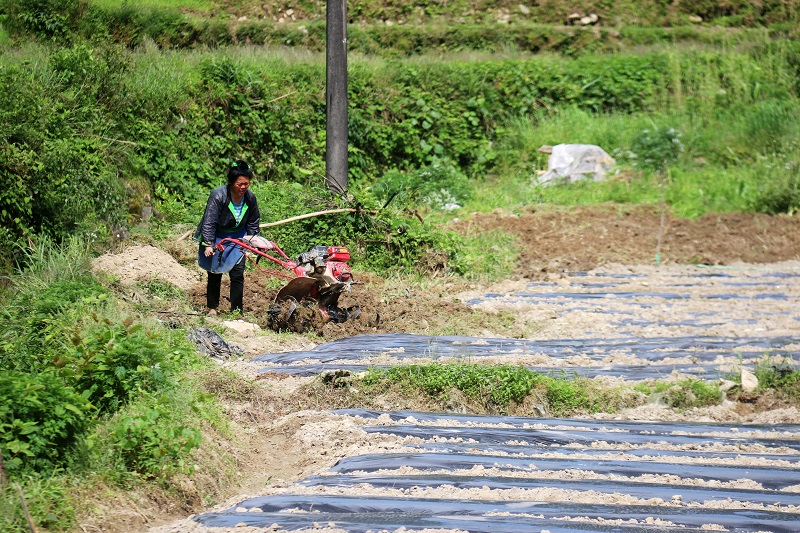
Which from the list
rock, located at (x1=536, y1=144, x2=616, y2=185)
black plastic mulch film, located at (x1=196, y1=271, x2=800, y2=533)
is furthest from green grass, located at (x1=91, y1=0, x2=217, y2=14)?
black plastic mulch film, located at (x1=196, y1=271, x2=800, y2=533)

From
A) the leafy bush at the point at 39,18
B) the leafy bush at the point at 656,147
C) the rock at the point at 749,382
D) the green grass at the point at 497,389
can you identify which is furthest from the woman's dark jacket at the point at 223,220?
the leafy bush at the point at 656,147

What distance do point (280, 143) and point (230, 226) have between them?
5208 mm

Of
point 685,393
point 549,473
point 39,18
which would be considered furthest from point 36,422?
point 39,18

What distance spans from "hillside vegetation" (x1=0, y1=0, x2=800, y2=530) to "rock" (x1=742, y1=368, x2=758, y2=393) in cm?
375

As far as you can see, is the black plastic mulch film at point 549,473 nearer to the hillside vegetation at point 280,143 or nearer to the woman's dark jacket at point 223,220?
the hillside vegetation at point 280,143

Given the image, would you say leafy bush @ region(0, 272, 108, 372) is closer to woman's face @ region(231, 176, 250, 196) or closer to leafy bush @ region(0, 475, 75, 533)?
leafy bush @ region(0, 475, 75, 533)

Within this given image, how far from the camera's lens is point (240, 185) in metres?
8.32

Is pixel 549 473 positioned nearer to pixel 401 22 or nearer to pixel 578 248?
pixel 578 248

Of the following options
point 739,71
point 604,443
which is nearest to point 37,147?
point 604,443

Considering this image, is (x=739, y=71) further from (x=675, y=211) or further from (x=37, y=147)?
(x=37, y=147)

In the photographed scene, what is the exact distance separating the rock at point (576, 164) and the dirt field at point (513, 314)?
4.54 feet

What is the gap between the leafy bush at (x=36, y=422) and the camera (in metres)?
4.64

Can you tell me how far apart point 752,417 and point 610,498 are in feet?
7.80

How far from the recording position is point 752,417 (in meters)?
6.59
